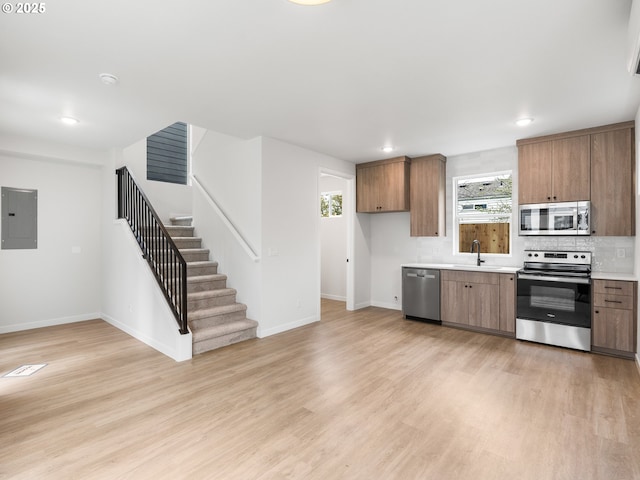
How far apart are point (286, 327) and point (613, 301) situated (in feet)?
13.1

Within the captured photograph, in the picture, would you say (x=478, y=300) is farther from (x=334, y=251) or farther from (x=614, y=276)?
(x=334, y=251)

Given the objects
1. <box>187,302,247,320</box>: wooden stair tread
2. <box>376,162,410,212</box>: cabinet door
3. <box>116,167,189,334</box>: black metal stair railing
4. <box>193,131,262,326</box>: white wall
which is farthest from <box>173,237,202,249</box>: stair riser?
<box>376,162,410,212</box>: cabinet door

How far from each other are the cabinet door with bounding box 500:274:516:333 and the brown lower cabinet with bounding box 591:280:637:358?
824 millimetres

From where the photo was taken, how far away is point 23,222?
4.89 metres

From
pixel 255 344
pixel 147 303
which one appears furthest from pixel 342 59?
pixel 147 303

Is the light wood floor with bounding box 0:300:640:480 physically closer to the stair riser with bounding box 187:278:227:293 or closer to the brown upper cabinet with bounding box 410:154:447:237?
the stair riser with bounding box 187:278:227:293

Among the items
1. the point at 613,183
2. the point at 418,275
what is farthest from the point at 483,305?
the point at 613,183

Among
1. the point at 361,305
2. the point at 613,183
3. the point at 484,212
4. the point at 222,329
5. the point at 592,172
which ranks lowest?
the point at 361,305

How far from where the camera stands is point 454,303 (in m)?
4.93

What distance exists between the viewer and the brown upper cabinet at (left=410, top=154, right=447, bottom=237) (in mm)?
5410

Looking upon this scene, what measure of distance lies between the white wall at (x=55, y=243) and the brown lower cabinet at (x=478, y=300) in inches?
225

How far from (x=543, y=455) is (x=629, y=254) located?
11.2 feet

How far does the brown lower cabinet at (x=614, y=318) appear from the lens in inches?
143

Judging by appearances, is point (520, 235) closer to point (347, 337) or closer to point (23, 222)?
point (347, 337)
